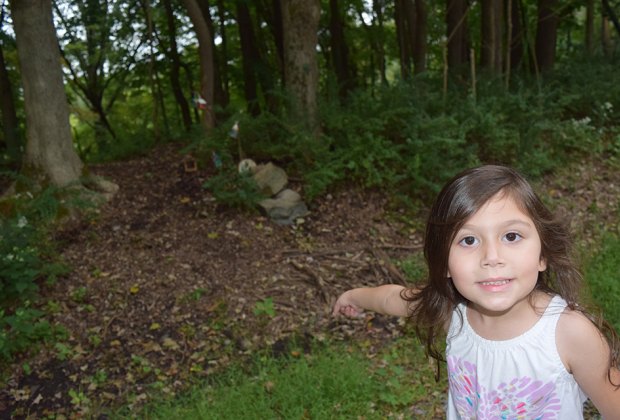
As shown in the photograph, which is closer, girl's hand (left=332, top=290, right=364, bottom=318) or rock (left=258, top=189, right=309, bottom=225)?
girl's hand (left=332, top=290, right=364, bottom=318)

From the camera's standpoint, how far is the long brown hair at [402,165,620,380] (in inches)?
61.7

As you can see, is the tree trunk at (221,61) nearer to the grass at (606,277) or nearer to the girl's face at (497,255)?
the grass at (606,277)

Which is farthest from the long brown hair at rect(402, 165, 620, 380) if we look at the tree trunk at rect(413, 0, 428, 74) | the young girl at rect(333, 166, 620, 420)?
the tree trunk at rect(413, 0, 428, 74)

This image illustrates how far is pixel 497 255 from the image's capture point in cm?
149

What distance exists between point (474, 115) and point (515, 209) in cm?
611

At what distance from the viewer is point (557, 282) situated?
180cm

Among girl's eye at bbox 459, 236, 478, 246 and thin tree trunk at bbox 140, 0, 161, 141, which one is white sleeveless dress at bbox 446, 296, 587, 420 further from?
thin tree trunk at bbox 140, 0, 161, 141

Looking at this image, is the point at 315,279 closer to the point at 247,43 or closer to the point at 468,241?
the point at 468,241

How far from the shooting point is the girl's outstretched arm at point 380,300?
6.86 feet

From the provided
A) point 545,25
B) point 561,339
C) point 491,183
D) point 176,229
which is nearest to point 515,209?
point 491,183

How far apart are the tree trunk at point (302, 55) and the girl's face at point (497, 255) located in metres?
5.53

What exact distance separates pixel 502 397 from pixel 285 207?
4.82 meters

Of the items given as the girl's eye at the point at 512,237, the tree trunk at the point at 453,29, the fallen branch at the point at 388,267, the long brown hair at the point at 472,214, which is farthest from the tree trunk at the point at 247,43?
the girl's eye at the point at 512,237

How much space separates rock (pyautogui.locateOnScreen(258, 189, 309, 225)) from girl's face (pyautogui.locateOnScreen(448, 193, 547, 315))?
4743 millimetres
